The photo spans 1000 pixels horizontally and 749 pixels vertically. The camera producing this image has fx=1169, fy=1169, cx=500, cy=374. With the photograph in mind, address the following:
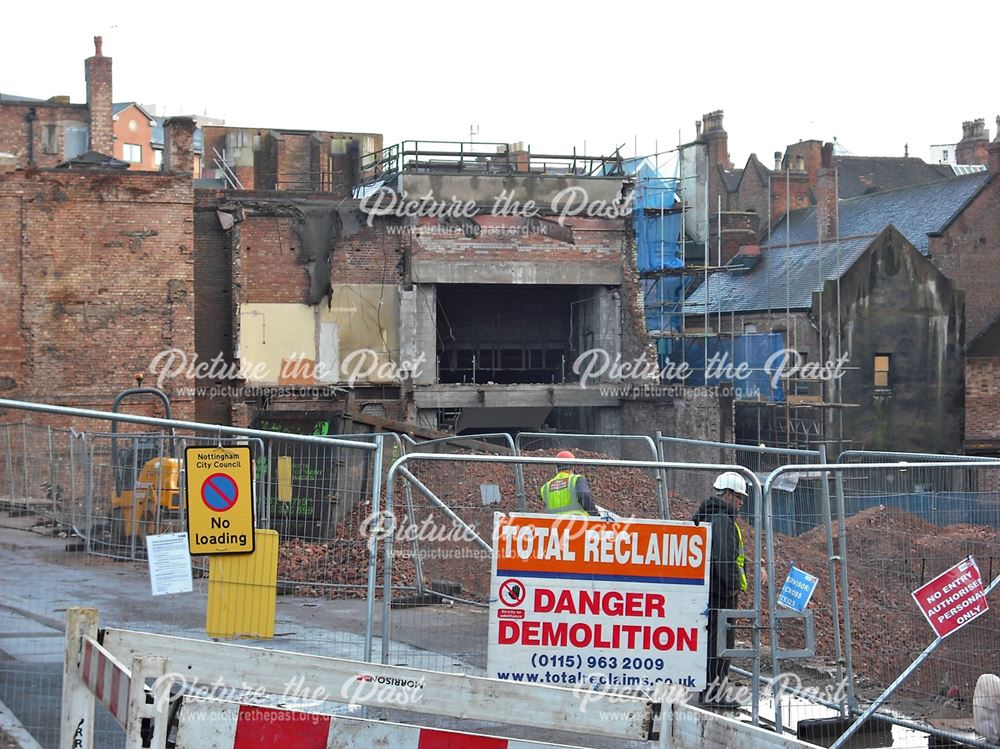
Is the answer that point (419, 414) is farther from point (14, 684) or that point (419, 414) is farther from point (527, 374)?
point (14, 684)

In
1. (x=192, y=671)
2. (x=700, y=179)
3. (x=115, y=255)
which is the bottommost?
(x=192, y=671)

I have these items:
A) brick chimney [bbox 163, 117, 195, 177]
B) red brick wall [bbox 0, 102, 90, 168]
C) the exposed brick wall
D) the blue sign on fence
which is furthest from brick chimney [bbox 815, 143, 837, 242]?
the blue sign on fence

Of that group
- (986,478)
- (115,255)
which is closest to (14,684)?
(986,478)

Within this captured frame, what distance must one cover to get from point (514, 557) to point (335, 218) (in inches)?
971

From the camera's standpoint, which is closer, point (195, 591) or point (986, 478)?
point (195, 591)

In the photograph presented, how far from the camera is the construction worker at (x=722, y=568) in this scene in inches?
320

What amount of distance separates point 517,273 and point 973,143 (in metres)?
41.1

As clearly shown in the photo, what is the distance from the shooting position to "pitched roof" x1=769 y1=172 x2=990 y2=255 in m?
39.8

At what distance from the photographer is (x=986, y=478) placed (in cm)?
952

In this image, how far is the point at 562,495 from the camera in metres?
9.91

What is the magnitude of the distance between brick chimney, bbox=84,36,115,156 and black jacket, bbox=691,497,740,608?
4909 centimetres

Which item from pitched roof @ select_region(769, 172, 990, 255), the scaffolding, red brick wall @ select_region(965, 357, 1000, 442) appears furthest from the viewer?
pitched roof @ select_region(769, 172, 990, 255)

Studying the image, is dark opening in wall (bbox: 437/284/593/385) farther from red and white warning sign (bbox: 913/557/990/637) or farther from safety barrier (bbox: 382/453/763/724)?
red and white warning sign (bbox: 913/557/990/637)

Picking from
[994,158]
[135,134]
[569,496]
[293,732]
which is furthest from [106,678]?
[135,134]
